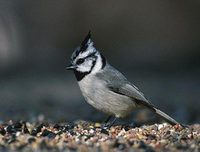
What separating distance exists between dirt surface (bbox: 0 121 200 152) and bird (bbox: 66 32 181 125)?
1.01ft

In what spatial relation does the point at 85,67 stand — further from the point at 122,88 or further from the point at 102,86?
the point at 122,88

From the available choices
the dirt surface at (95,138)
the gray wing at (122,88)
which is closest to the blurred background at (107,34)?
the gray wing at (122,88)

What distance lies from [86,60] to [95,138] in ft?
5.00

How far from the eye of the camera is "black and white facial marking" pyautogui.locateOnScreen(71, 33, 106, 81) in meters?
7.71

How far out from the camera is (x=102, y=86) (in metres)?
7.80

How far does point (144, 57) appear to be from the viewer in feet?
68.2

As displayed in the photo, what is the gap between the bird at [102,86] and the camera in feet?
25.3

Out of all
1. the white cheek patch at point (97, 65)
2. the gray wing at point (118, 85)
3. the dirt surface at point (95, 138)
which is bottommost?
the dirt surface at point (95, 138)

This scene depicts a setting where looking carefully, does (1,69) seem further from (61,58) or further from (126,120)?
(126,120)

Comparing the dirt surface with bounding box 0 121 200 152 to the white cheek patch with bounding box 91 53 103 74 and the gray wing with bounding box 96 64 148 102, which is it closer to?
the gray wing with bounding box 96 64 148 102

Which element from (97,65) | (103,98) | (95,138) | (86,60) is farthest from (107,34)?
(95,138)

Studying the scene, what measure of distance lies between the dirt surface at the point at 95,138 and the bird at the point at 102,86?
1.01 ft

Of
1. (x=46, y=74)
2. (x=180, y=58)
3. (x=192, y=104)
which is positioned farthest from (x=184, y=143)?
(x=180, y=58)

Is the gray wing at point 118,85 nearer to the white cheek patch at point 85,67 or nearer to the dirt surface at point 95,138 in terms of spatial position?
the white cheek patch at point 85,67
